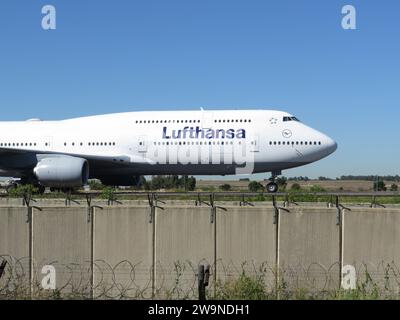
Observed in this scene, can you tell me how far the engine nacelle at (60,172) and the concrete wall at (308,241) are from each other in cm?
1474

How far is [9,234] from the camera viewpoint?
16.5 meters

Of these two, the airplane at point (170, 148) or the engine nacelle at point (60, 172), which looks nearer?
the engine nacelle at point (60, 172)

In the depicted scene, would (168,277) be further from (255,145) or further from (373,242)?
(255,145)

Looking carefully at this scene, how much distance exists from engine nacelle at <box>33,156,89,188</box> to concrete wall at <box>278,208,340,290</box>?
14.7 metres

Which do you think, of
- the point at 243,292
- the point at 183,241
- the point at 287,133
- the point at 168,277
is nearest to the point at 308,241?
the point at 183,241

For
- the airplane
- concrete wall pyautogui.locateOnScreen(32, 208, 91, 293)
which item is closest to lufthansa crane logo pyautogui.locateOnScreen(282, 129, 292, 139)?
the airplane

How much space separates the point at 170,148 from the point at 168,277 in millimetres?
14372

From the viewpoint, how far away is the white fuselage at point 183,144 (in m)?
29.0

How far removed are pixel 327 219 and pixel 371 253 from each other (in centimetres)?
149

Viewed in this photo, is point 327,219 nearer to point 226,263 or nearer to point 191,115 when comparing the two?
point 226,263

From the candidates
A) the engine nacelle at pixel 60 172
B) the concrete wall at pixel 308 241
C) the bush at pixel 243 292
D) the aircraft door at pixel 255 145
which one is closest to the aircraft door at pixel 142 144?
the engine nacelle at pixel 60 172

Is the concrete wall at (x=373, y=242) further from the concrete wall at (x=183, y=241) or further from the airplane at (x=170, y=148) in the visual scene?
the airplane at (x=170, y=148)

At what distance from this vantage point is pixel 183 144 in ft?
96.2
